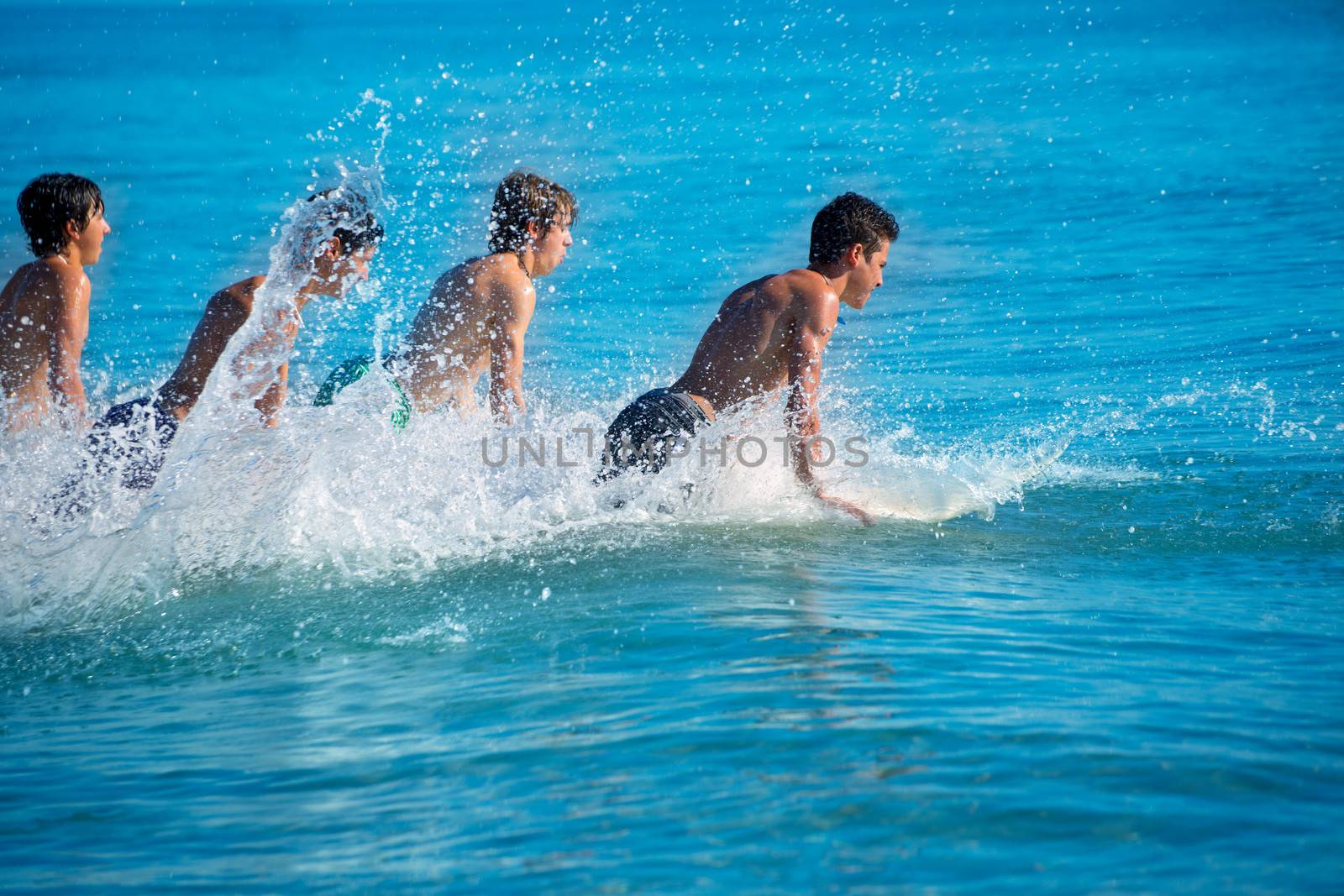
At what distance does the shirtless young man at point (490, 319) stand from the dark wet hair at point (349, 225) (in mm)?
349

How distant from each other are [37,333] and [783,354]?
9.24 feet

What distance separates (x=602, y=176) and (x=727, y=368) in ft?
43.8

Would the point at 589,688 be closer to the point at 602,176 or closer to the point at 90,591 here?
the point at 90,591

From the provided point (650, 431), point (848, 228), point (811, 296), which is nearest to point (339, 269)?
point (650, 431)

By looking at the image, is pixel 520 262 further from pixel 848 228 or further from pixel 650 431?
pixel 848 228

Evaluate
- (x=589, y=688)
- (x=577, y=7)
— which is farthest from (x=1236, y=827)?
(x=577, y=7)

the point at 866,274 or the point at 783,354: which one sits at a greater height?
the point at 866,274

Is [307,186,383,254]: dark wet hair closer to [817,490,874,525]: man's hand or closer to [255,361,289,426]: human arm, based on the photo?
[255,361,289,426]: human arm

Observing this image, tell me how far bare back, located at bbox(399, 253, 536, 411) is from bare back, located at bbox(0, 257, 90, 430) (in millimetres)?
1262

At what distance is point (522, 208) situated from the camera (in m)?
5.46

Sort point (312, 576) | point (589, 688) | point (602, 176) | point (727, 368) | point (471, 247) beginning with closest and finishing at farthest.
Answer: point (589, 688) < point (312, 576) < point (727, 368) < point (471, 247) < point (602, 176)

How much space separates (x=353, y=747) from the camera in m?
3.19

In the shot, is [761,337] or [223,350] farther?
[223,350]

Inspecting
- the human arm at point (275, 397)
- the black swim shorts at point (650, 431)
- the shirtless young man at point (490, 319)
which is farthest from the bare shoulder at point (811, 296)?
the human arm at point (275, 397)
